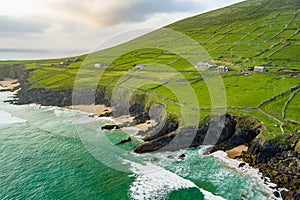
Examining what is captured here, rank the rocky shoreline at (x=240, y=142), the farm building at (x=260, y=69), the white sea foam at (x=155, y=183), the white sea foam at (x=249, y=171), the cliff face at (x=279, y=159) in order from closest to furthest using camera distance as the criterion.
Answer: the white sea foam at (x=155, y=183), the white sea foam at (x=249, y=171), the cliff face at (x=279, y=159), the rocky shoreline at (x=240, y=142), the farm building at (x=260, y=69)

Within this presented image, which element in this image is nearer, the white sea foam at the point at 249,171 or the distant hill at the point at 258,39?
the white sea foam at the point at 249,171

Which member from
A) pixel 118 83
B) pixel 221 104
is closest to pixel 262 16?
pixel 118 83

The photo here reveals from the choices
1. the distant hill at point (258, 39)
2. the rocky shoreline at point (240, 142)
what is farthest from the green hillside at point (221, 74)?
the rocky shoreline at point (240, 142)

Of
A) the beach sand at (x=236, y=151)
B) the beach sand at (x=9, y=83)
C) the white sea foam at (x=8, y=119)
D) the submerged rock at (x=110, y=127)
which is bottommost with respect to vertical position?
the beach sand at (x=236, y=151)

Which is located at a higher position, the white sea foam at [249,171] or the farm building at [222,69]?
the farm building at [222,69]

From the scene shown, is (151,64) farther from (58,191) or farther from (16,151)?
(58,191)

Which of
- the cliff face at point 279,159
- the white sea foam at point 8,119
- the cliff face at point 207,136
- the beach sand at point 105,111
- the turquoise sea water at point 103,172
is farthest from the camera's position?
the white sea foam at point 8,119

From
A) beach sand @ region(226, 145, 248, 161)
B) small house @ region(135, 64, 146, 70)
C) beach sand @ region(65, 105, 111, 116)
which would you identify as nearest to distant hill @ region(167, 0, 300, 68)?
small house @ region(135, 64, 146, 70)

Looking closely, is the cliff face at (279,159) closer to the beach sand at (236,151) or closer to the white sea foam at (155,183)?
the beach sand at (236,151)

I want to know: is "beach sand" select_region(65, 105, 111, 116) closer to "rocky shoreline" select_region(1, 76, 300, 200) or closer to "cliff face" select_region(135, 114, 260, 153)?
"rocky shoreline" select_region(1, 76, 300, 200)
